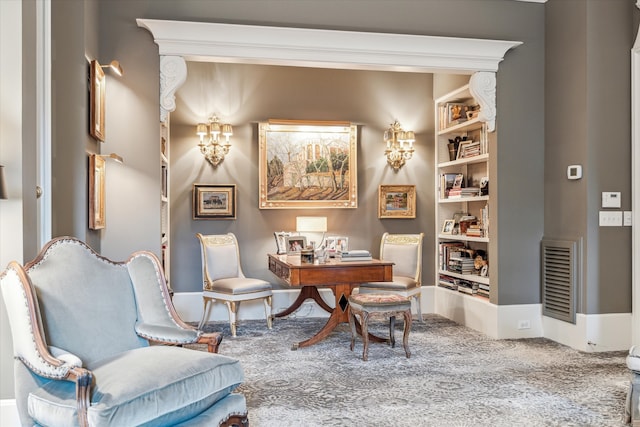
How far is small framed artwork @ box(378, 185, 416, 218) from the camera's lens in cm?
643

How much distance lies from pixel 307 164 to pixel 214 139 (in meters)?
1.09

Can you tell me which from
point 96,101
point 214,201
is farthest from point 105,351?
point 214,201

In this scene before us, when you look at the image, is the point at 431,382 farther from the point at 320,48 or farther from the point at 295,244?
the point at 320,48

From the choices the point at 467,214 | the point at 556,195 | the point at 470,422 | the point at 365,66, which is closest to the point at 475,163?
the point at 467,214

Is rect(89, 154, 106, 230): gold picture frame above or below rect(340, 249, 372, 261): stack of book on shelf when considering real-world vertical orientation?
above

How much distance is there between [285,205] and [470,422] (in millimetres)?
3688

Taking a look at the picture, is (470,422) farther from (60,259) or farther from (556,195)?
(556,195)

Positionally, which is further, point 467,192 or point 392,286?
point 467,192

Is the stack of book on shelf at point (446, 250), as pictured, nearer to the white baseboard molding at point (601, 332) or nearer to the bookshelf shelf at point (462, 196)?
the bookshelf shelf at point (462, 196)

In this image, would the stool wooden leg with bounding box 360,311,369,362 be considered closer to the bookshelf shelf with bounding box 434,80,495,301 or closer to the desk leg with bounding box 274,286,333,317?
the desk leg with bounding box 274,286,333,317

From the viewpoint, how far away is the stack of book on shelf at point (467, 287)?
5.60 meters

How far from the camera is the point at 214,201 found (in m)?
6.07

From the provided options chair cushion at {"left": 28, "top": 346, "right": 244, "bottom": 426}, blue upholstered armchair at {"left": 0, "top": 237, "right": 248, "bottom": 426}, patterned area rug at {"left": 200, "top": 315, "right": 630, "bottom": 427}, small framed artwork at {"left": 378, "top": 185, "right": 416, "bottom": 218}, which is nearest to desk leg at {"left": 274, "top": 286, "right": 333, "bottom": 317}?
patterned area rug at {"left": 200, "top": 315, "right": 630, "bottom": 427}

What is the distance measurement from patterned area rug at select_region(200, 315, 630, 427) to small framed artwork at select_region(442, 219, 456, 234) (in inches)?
55.5
